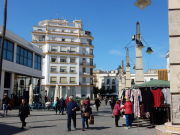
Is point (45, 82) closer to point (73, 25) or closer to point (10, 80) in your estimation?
point (73, 25)

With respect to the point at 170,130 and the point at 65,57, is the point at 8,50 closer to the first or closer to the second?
the point at 170,130

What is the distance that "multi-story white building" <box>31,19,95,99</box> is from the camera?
6059cm

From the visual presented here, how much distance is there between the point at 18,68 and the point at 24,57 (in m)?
3.14

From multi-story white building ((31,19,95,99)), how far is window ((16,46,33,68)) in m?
24.9

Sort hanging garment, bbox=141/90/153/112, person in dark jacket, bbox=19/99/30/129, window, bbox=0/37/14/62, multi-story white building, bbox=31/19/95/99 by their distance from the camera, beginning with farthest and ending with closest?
1. multi-story white building, bbox=31/19/95/99
2. window, bbox=0/37/14/62
3. person in dark jacket, bbox=19/99/30/129
4. hanging garment, bbox=141/90/153/112

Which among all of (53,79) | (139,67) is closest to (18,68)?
(139,67)

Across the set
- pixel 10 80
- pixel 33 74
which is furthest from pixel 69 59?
pixel 10 80

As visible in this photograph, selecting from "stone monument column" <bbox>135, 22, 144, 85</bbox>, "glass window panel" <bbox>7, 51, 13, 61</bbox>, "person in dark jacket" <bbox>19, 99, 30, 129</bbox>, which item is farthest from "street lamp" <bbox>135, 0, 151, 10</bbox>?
"glass window panel" <bbox>7, 51, 13, 61</bbox>

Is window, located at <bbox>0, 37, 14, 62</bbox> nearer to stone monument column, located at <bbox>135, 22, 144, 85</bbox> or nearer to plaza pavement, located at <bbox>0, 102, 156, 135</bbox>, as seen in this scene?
plaza pavement, located at <bbox>0, 102, 156, 135</bbox>

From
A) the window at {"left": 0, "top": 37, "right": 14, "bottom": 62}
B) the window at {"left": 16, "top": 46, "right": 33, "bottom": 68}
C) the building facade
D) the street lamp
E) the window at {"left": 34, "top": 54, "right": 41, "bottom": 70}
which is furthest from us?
the window at {"left": 34, "top": 54, "right": 41, "bottom": 70}

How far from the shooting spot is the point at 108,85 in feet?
313

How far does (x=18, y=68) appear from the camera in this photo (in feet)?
98.0

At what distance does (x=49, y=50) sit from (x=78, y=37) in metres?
9.50

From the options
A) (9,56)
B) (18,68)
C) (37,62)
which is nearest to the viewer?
(9,56)
